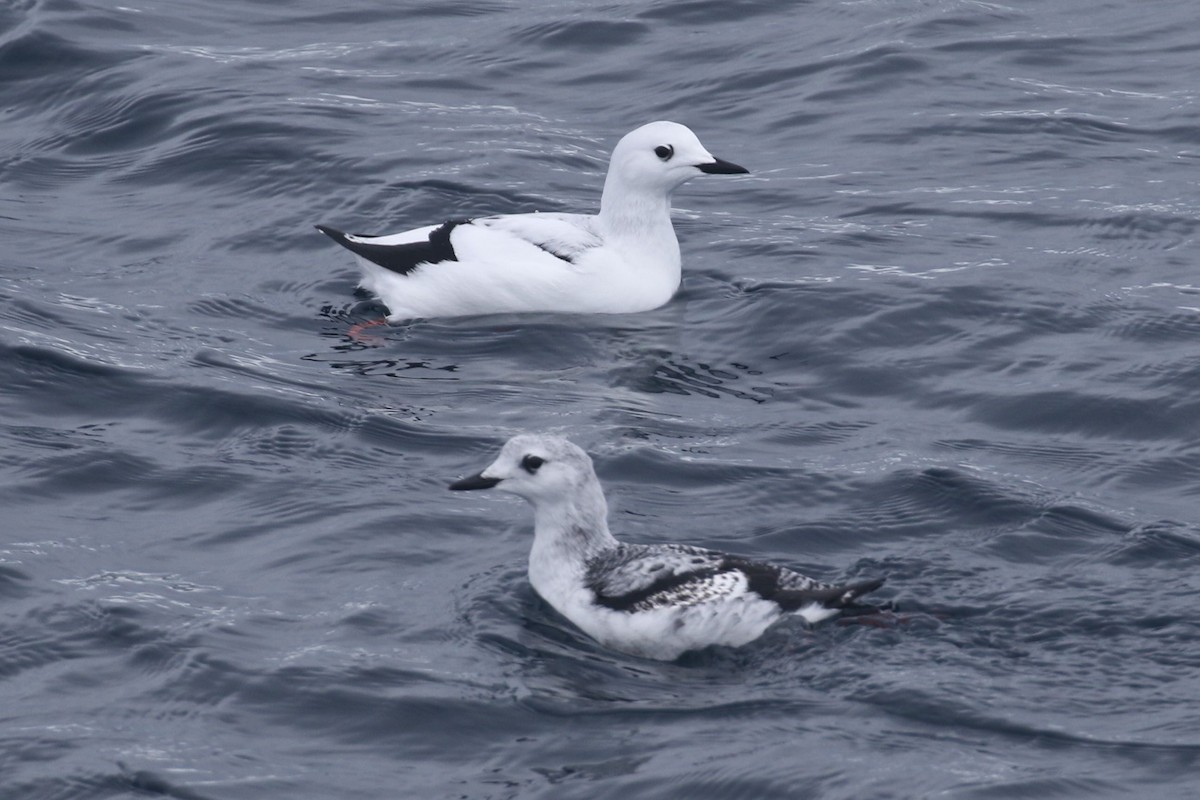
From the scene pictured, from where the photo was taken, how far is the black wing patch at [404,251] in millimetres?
12680

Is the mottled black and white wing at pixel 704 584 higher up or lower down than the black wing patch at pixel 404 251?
lower down

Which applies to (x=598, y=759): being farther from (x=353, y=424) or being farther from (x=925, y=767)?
(x=353, y=424)

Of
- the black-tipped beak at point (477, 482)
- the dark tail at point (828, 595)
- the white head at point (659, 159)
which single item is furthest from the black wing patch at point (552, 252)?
the dark tail at point (828, 595)

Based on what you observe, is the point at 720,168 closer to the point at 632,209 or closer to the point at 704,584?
the point at 632,209

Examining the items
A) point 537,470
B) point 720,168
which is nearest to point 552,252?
point 720,168

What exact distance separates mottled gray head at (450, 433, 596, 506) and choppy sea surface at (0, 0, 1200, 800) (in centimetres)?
55

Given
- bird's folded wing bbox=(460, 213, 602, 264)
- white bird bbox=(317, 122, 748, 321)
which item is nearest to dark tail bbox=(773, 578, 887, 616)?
white bird bbox=(317, 122, 748, 321)

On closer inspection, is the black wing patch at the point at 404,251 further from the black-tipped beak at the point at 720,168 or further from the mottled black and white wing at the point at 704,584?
the mottled black and white wing at the point at 704,584

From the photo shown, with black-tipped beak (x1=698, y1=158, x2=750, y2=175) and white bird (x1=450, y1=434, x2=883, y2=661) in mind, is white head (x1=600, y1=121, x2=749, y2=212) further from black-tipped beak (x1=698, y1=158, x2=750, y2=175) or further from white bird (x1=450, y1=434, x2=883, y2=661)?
white bird (x1=450, y1=434, x2=883, y2=661)

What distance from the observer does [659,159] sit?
13.1m

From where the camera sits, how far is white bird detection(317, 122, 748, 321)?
12633mm

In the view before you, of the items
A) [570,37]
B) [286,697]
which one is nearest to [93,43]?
[570,37]

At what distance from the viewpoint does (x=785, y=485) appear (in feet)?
33.3

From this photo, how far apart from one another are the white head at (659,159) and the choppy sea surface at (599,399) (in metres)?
0.84
